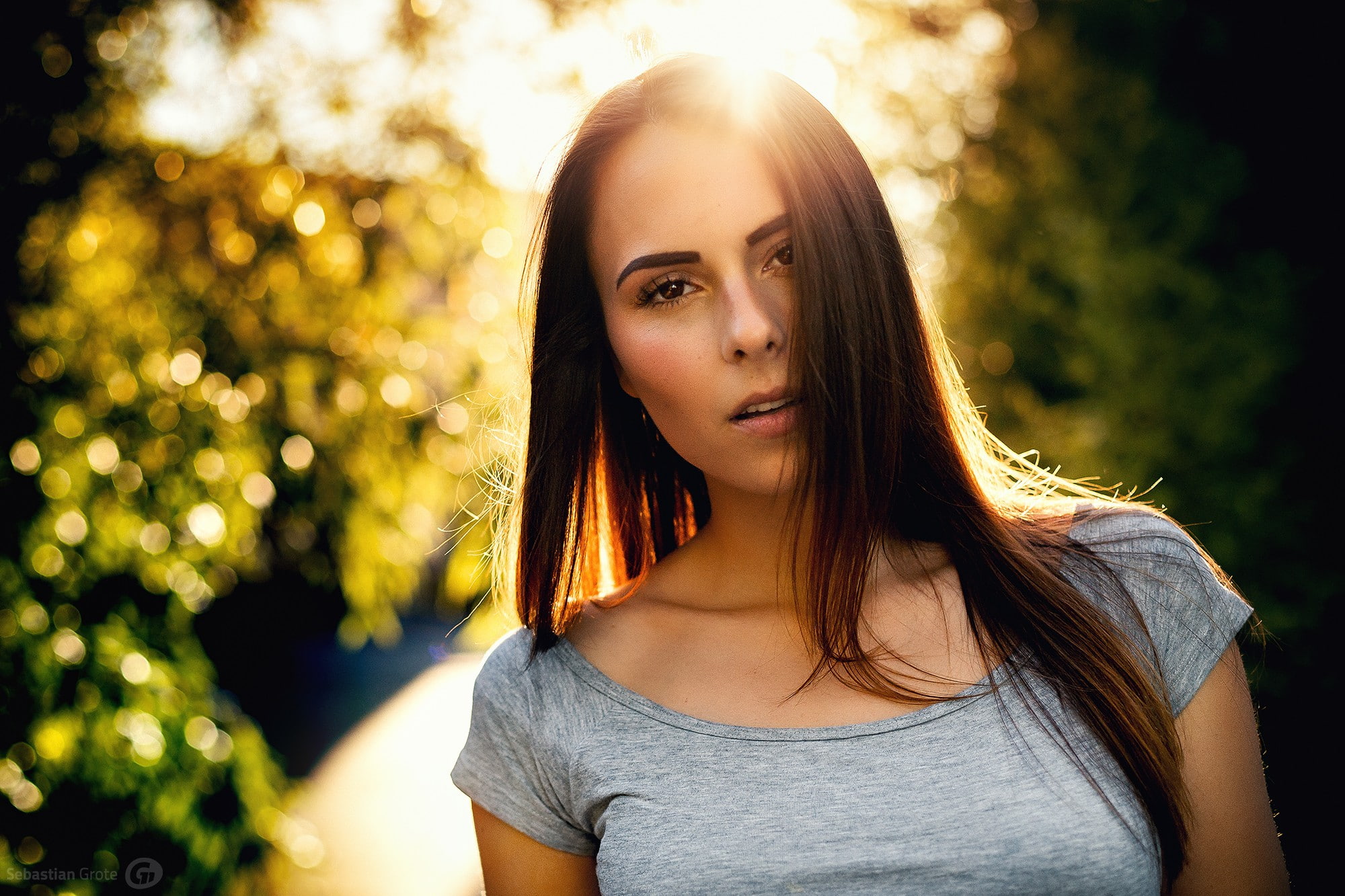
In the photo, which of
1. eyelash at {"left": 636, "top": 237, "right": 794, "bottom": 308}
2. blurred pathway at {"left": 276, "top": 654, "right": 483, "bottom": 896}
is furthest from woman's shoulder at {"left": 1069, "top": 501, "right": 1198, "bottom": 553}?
blurred pathway at {"left": 276, "top": 654, "right": 483, "bottom": 896}

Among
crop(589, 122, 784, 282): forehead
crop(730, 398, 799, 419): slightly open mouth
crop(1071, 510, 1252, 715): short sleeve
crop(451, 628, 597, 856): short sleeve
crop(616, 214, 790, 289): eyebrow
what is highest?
crop(589, 122, 784, 282): forehead

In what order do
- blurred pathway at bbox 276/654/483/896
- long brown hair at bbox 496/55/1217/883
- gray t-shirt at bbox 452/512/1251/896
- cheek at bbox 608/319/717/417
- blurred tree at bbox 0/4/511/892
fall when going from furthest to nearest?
blurred pathway at bbox 276/654/483/896
blurred tree at bbox 0/4/511/892
cheek at bbox 608/319/717/417
long brown hair at bbox 496/55/1217/883
gray t-shirt at bbox 452/512/1251/896

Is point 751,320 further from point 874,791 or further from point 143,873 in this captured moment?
point 143,873

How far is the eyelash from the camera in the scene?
139cm

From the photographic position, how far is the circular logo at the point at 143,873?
2.01 m

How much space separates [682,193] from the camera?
4.66 ft

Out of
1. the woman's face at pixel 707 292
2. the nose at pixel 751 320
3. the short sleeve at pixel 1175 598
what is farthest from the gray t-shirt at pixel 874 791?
the nose at pixel 751 320

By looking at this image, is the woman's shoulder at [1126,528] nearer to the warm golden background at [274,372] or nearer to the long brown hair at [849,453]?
the long brown hair at [849,453]

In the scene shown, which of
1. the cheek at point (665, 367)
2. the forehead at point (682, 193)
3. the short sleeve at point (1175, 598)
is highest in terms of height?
the forehead at point (682, 193)

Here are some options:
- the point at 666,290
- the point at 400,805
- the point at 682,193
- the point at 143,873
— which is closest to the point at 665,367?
the point at 666,290

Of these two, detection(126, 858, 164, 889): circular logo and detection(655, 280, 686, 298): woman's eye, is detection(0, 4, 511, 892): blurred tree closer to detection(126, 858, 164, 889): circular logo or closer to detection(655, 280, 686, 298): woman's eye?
detection(126, 858, 164, 889): circular logo

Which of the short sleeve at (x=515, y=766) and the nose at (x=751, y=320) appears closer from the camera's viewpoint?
→ the nose at (x=751, y=320)

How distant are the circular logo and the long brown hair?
1.08m

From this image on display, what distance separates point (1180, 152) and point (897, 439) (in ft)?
10.7
